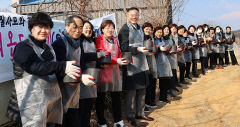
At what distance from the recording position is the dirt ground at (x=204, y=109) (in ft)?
11.6

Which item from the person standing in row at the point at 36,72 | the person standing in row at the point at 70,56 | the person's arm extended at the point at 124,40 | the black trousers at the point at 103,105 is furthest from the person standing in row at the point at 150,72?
the person standing in row at the point at 36,72

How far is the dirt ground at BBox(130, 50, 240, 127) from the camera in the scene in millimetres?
3549

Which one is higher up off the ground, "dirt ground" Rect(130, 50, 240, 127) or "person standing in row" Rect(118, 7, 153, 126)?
"person standing in row" Rect(118, 7, 153, 126)

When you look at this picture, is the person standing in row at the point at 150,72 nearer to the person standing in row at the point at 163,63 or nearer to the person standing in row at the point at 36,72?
the person standing in row at the point at 163,63

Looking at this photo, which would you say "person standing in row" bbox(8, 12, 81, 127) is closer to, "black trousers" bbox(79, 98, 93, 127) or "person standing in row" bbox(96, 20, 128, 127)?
"black trousers" bbox(79, 98, 93, 127)

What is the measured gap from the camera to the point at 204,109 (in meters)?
4.16

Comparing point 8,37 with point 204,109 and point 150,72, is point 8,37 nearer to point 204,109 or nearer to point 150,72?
point 150,72

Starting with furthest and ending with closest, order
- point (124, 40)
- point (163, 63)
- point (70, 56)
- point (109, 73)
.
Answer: point (163, 63) → point (124, 40) → point (109, 73) → point (70, 56)

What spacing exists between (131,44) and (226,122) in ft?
6.67

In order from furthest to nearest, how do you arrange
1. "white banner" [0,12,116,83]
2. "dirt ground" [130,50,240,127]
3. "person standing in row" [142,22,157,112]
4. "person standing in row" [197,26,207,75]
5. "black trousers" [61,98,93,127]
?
"person standing in row" [197,26,207,75] < "person standing in row" [142,22,157,112] < "dirt ground" [130,50,240,127] < "white banner" [0,12,116,83] < "black trousers" [61,98,93,127]

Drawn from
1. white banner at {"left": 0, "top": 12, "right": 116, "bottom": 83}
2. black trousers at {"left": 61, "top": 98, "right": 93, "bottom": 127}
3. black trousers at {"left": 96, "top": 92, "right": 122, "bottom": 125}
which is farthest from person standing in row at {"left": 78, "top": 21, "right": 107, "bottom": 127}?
white banner at {"left": 0, "top": 12, "right": 116, "bottom": 83}

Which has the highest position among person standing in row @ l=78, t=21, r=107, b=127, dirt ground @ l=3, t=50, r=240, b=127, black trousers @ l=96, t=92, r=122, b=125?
person standing in row @ l=78, t=21, r=107, b=127

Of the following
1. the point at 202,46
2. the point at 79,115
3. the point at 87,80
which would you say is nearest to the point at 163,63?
the point at 79,115

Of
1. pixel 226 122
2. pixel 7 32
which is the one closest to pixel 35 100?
pixel 7 32
